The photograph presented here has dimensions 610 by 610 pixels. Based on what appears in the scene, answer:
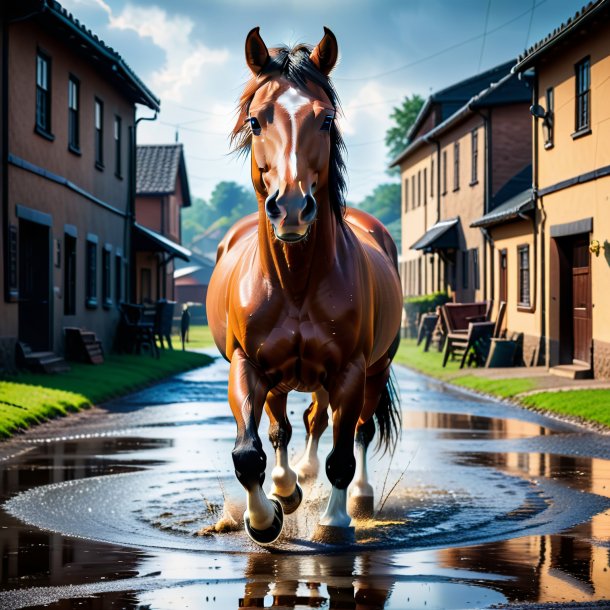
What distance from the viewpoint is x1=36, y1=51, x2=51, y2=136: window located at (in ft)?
74.5

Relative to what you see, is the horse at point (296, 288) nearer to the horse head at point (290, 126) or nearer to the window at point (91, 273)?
the horse head at point (290, 126)

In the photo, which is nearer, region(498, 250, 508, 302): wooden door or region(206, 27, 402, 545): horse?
region(206, 27, 402, 545): horse

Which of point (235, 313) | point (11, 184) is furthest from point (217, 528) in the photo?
point (11, 184)

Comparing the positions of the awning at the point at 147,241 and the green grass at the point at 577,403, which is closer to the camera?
the green grass at the point at 577,403

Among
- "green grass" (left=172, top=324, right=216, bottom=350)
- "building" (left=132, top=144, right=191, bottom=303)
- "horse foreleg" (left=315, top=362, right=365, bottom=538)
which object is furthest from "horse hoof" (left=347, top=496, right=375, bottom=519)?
"building" (left=132, top=144, right=191, bottom=303)

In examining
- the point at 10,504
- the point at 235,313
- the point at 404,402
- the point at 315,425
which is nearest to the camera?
the point at 235,313

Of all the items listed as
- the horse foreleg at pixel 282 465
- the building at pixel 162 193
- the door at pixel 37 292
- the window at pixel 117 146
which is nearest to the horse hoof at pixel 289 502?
the horse foreleg at pixel 282 465

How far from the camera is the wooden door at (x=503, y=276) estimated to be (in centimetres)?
3158

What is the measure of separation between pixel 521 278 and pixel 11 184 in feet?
46.0

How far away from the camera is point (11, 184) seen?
800 inches

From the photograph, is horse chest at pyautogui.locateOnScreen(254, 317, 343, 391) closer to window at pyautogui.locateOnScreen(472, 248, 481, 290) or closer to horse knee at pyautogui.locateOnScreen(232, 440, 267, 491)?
horse knee at pyautogui.locateOnScreen(232, 440, 267, 491)

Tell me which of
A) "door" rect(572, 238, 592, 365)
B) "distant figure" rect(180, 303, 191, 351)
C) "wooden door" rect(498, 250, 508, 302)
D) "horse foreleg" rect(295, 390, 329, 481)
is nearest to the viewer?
"horse foreleg" rect(295, 390, 329, 481)

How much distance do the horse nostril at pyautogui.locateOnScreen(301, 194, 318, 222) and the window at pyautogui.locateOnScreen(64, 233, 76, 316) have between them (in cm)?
2015

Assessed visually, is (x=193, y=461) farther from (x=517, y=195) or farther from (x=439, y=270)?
(x=439, y=270)
